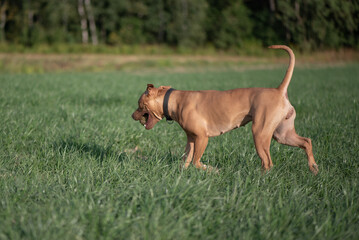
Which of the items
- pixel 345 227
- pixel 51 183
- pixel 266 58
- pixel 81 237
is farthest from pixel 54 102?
pixel 266 58

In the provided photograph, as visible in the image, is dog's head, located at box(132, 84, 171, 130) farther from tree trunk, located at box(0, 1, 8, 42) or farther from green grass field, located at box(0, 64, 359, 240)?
tree trunk, located at box(0, 1, 8, 42)

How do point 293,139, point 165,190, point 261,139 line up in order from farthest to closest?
point 293,139
point 261,139
point 165,190

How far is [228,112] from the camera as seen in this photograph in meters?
3.34

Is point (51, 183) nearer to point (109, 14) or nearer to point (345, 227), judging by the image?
point (345, 227)

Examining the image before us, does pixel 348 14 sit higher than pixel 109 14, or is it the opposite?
pixel 109 14

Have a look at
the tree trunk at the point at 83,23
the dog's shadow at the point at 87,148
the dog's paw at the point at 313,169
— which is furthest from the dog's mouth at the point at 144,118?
the tree trunk at the point at 83,23

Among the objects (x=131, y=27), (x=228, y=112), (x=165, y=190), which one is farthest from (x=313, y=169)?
(x=131, y=27)

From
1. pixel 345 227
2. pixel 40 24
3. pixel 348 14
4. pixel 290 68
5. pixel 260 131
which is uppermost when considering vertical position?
pixel 40 24

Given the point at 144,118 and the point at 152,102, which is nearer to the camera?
the point at 152,102

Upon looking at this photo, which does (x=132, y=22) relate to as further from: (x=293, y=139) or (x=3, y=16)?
(x=293, y=139)

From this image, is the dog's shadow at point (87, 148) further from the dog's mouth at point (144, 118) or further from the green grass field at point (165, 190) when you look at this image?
the dog's mouth at point (144, 118)

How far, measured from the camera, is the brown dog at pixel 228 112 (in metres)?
3.15

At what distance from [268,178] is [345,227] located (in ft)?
3.34

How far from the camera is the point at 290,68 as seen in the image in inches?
128
